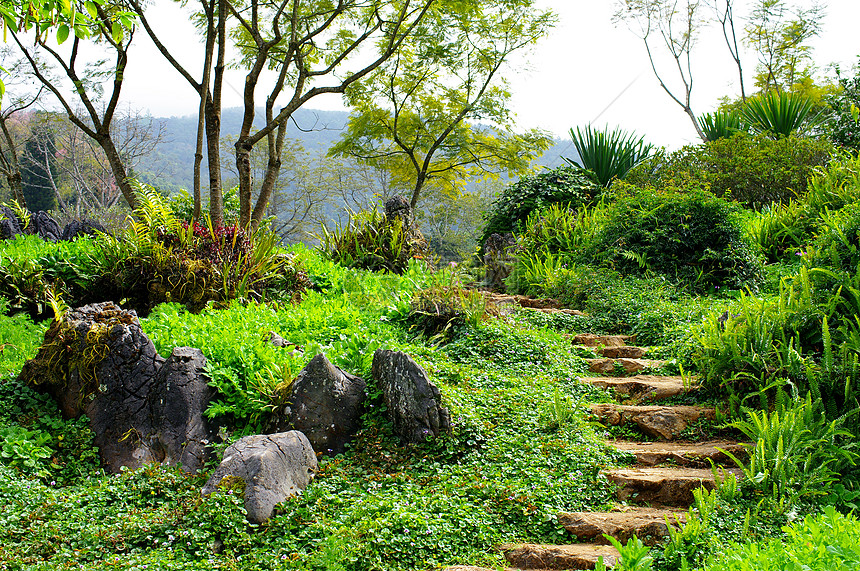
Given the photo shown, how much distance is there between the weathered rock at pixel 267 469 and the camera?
3.29 m

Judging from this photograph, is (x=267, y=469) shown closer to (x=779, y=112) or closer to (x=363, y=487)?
(x=363, y=487)

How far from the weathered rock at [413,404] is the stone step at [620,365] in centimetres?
185

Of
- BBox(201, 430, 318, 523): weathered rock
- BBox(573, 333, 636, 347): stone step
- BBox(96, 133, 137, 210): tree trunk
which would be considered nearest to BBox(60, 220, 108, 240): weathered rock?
BBox(96, 133, 137, 210): tree trunk

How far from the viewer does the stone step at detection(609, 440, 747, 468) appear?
365 cm

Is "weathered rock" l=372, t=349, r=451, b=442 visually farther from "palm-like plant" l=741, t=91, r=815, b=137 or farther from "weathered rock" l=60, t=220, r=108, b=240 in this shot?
"palm-like plant" l=741, t=91, r=815, b=137

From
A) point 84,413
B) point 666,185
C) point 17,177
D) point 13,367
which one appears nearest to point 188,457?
point 84,413

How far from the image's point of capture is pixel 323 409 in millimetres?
4086

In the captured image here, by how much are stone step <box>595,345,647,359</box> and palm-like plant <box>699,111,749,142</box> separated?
356 inches

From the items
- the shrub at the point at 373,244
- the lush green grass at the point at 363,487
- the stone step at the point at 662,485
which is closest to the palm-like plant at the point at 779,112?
the shrub at the point at 373,244

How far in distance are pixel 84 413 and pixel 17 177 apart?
15.2 meters

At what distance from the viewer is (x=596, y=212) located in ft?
30.7

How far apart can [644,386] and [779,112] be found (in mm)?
9846

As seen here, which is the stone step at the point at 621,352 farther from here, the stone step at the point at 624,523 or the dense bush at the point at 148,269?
the dense bush at the point at 148,269

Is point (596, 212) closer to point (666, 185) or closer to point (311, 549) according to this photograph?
point (666, 185)
